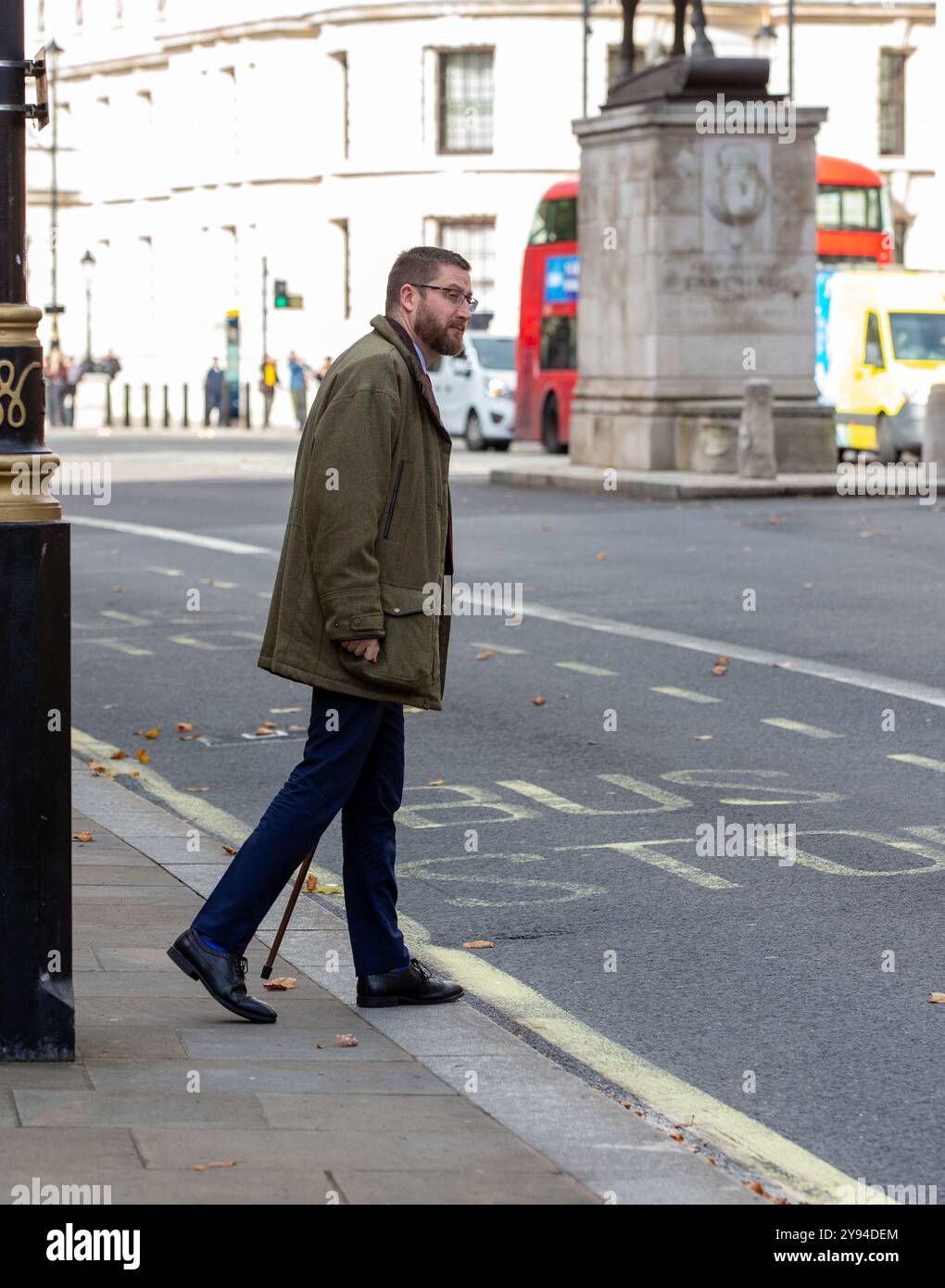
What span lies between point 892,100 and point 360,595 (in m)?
56.9

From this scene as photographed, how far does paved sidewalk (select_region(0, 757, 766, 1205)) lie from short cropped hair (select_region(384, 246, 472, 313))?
5.46ft

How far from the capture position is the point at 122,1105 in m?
4.75

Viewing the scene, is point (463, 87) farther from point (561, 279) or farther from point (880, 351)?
point (880, 351)

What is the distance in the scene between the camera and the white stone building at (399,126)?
57.8 meters

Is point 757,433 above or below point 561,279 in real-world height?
below

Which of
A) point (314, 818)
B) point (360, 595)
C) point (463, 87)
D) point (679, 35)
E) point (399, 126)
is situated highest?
point (463, 87)

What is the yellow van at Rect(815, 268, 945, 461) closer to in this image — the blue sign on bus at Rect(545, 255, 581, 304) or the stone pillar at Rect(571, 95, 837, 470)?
the stone pillar at Rect(571, 95, 837, 470)

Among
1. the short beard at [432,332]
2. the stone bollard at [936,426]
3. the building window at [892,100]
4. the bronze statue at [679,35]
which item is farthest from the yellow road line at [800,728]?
the building window at [892,100]

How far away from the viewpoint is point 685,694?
11.1 meters

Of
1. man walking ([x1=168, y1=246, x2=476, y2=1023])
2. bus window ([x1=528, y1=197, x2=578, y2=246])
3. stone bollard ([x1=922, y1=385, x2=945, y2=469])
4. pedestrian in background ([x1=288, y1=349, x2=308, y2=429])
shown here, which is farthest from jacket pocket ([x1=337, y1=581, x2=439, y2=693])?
pedestrian in background ([x1=288, y1=349, x2=308, y2=429])

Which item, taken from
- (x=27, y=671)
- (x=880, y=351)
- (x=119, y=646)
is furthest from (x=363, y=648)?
(x=880, y=351)

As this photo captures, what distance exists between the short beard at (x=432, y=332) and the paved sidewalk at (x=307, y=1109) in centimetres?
155

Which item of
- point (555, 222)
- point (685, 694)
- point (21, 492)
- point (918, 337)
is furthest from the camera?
point (555, 222)

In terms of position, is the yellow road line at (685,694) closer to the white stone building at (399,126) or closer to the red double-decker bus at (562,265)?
the red double-decker bus at (562,265)
